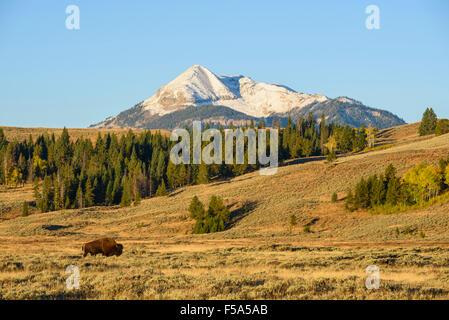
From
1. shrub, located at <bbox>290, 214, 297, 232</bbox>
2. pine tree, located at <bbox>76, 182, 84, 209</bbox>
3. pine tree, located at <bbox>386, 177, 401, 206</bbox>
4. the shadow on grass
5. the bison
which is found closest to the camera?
the bison

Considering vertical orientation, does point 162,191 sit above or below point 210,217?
above

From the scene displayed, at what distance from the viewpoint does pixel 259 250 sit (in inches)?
1388

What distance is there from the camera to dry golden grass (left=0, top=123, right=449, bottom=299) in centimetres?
1561

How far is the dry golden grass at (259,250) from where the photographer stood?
15609 millimetres

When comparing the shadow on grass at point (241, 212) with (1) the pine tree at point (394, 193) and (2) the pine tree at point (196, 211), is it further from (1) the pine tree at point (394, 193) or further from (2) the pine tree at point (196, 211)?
(1) the pine tree at point (394, 193)

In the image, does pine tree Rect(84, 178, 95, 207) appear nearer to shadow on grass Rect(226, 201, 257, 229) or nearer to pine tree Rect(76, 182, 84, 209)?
pine tree Rect(76, 182, 84, 209)

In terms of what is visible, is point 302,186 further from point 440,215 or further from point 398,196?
point 440,215

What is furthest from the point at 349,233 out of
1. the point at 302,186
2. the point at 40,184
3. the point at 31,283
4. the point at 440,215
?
the point at 40,184

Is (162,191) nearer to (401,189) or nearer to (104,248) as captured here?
(401,189)

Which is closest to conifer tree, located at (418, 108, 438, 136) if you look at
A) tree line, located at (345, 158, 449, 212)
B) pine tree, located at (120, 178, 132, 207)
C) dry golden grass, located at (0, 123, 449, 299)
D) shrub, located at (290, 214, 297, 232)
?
dry golden grass, located at (0, 123, 449, 299)

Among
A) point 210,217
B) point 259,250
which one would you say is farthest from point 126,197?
point 259,250

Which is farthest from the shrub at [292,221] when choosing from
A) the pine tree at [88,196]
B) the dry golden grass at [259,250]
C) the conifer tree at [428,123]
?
the conifer tree at [428,123]

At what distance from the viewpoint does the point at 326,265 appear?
23859 mm

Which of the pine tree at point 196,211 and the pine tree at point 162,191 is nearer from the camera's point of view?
the pine tree at point 196,211
